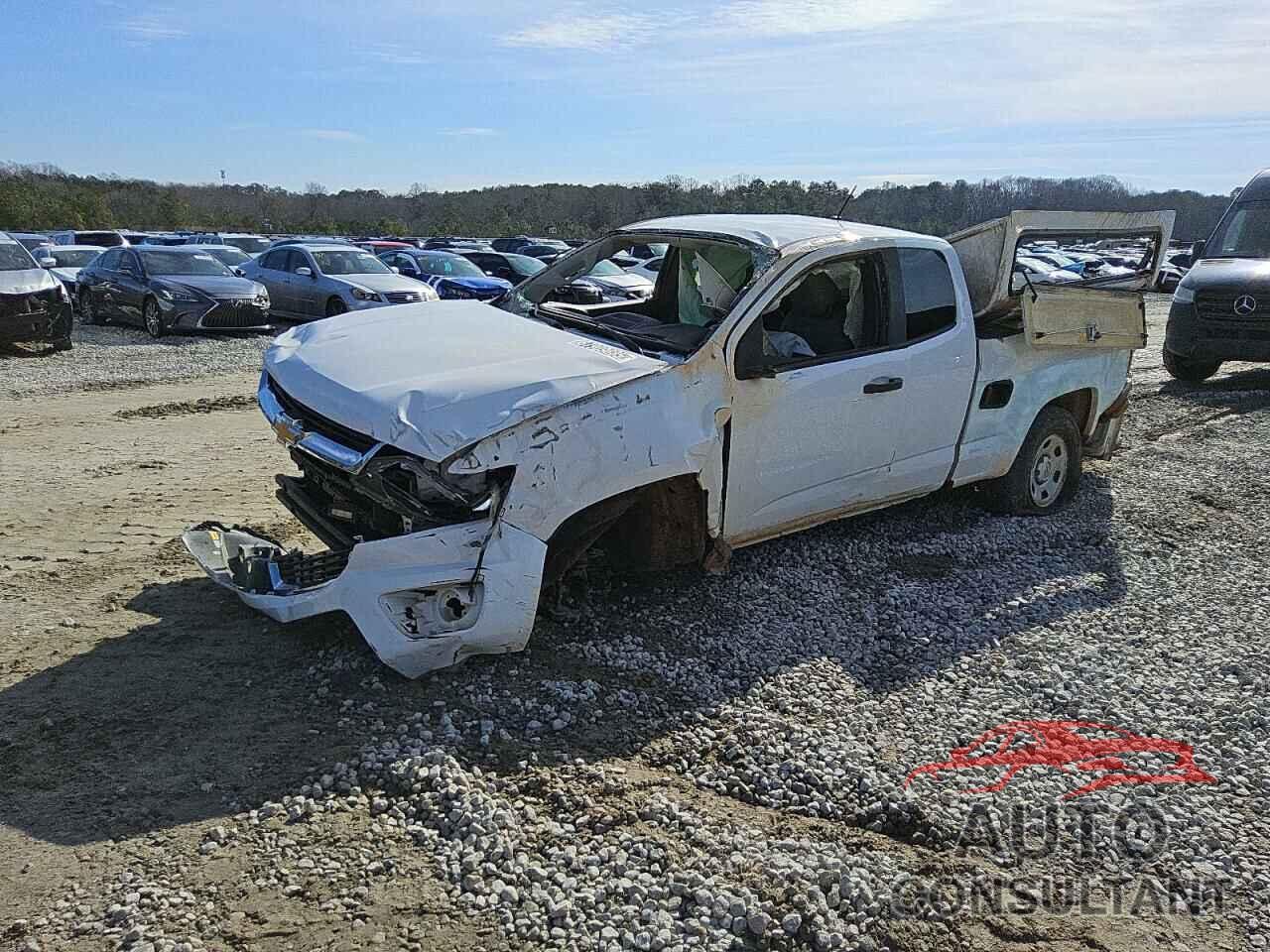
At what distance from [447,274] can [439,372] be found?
1655 centimetres

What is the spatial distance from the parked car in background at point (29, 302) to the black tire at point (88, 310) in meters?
2.78

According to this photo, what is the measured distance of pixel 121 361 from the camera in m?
13.5

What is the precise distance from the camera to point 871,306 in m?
5.66

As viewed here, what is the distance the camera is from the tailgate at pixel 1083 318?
6230 millimetres

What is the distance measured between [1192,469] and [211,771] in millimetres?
7931

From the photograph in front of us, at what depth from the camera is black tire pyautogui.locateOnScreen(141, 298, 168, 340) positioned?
616 inches

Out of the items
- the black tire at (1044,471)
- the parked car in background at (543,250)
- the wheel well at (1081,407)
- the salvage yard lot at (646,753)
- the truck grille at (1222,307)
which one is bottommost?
the salvage yard lot at (646,753)

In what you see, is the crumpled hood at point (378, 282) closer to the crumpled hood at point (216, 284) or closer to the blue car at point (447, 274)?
the crumpled hood at point (216, 284)

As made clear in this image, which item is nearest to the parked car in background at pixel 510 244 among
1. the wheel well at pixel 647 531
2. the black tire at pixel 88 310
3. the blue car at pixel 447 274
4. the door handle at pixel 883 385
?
the blue car at pixel 447 274

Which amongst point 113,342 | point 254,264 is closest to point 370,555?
point 113,342

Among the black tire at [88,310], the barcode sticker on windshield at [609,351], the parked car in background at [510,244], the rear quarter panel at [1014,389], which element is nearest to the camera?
the barcode sticker on windshield at [609,351]

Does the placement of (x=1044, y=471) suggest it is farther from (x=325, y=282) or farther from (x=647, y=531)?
(x=325, y=282)

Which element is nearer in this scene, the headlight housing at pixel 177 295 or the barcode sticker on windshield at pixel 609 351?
the barcode sticker on windshield at pixel 609 351

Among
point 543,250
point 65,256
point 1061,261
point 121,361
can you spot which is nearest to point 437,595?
point 121,361
